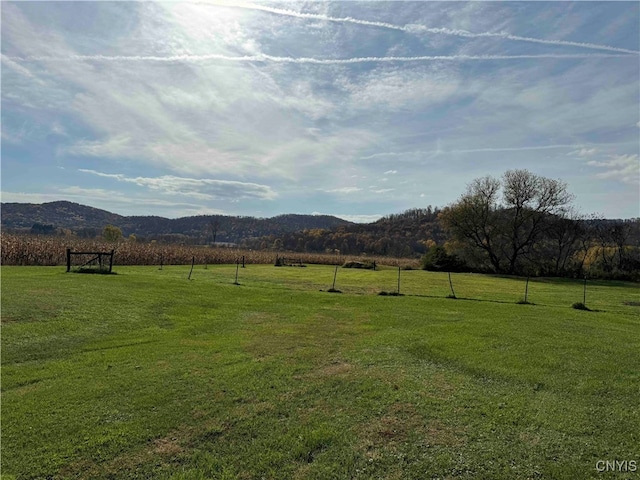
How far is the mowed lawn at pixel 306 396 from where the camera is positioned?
4820mm

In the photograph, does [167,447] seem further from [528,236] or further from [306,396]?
[528,236]

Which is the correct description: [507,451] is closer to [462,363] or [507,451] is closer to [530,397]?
[530,397]

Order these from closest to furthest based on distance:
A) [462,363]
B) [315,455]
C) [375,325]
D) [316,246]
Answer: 1. [315,455]
2. [462,363]
3. [375,325]
4. [316,246]

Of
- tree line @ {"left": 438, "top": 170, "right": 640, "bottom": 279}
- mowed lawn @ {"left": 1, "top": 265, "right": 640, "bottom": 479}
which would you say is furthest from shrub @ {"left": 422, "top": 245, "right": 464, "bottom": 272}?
mowed lawn @ {"left": 1, "top": 265, "right": 640, "bottom": 479}

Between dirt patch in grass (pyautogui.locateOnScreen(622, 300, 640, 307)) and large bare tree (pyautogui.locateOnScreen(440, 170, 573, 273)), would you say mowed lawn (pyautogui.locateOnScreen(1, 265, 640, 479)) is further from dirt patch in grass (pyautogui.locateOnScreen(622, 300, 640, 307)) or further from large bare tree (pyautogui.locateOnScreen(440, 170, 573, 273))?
Result: large bare tree (pyautogui.locateOnScreen(440, 170, 573, 273))

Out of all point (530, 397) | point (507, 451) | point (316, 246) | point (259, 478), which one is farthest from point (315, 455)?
point (316, 246)

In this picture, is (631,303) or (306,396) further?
(631,303)

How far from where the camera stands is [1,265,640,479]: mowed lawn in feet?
15.8

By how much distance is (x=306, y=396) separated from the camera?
689cm

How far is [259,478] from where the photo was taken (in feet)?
14.8

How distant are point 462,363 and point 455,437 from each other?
378 cm
